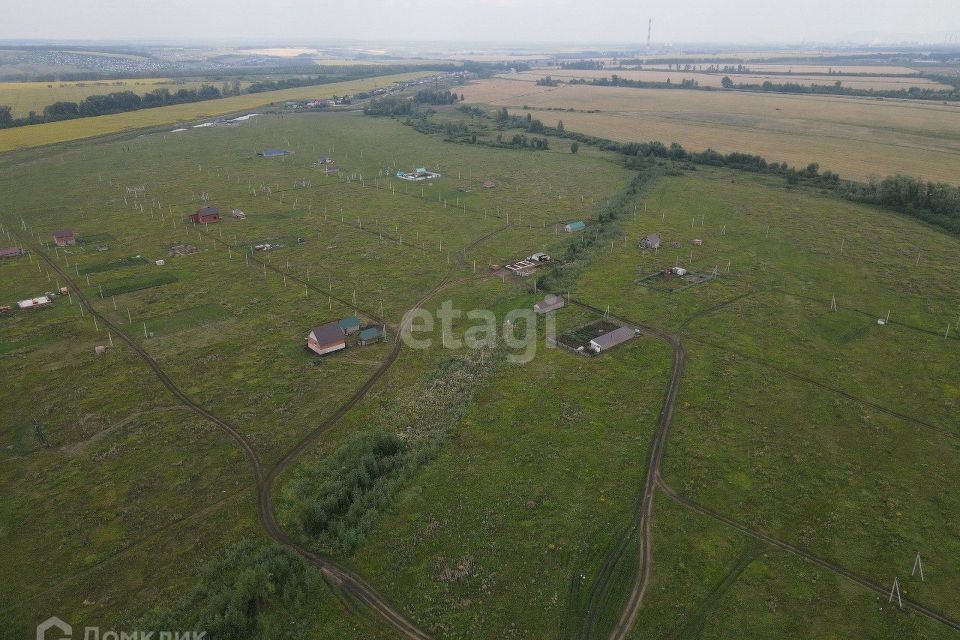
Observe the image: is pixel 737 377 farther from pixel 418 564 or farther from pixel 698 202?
pixel 698 202

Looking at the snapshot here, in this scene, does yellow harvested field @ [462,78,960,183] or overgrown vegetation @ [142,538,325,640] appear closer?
overgrown vegetation @ [142,538,325,640]

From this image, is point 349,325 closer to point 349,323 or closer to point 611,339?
point 349,323

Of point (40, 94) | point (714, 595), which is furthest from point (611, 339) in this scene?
point (40, 94)

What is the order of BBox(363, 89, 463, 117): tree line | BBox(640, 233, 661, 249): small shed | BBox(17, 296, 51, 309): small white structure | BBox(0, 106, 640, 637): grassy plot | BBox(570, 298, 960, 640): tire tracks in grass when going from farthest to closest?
1. BBox(363, 89, 463, 117): tree line
2. BBox(640, 233, 661, 249): small shed
3. BBox(17, 296, 51, 309): small white structure
4. BBox(0, 106, 640, 637): grassy plot
5. BBox(570, 298, 960, 640): tire tracks in grass

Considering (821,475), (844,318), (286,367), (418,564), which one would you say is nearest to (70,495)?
(286,367)

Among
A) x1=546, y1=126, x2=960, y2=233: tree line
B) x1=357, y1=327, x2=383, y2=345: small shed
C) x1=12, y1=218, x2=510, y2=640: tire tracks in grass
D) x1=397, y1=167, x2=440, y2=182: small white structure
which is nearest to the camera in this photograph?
x1=12, y1=218, x2=510, y2=640: tire tracks in grass

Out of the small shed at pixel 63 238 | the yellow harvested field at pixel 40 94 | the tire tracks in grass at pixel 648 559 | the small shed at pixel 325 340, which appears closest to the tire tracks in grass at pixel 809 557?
the tire tracks in grass at pixel 648 559

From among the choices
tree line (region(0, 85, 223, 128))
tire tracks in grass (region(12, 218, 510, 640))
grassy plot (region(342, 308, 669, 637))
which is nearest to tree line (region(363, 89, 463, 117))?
tree line (region(0, 85, 223, 128))

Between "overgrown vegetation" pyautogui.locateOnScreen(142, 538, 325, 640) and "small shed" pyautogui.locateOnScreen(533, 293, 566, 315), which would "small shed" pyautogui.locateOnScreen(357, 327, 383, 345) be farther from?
"overgrown vegetation" pyautogui.locateOnScreen(142, 538, 325, 640)
